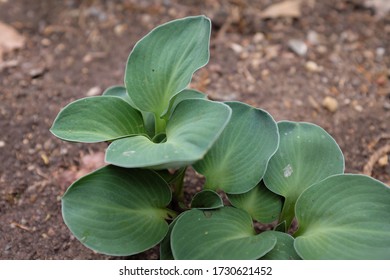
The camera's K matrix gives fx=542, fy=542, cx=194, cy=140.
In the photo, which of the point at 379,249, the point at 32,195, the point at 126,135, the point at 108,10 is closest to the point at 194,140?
the point at 126,135

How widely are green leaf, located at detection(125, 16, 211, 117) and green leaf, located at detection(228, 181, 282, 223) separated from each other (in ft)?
1.10

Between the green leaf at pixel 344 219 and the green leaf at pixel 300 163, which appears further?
the green leaf at pixel 300 163

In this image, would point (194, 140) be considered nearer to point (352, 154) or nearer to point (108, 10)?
point (352, 154)

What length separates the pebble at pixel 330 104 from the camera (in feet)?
7.00

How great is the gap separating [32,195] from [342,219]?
3.36ft

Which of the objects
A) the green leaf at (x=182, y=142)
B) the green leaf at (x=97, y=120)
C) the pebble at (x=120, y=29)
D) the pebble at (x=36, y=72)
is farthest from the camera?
the pebble at (x=120, y=29)

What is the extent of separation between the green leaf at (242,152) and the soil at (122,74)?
0.32 m

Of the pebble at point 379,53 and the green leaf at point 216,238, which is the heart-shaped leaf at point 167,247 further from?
the pebble at point 379,53

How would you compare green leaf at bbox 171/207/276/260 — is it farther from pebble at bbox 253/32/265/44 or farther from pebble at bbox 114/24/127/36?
pebble at bbox 114/24/127/36

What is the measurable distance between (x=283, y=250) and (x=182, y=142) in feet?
1.30

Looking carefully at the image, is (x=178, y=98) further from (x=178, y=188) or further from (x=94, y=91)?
(x=94, y=91)

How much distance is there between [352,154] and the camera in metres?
1.96

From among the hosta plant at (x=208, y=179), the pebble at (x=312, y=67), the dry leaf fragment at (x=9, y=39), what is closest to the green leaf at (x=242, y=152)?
the hosta plant at (x=208, y=179)
